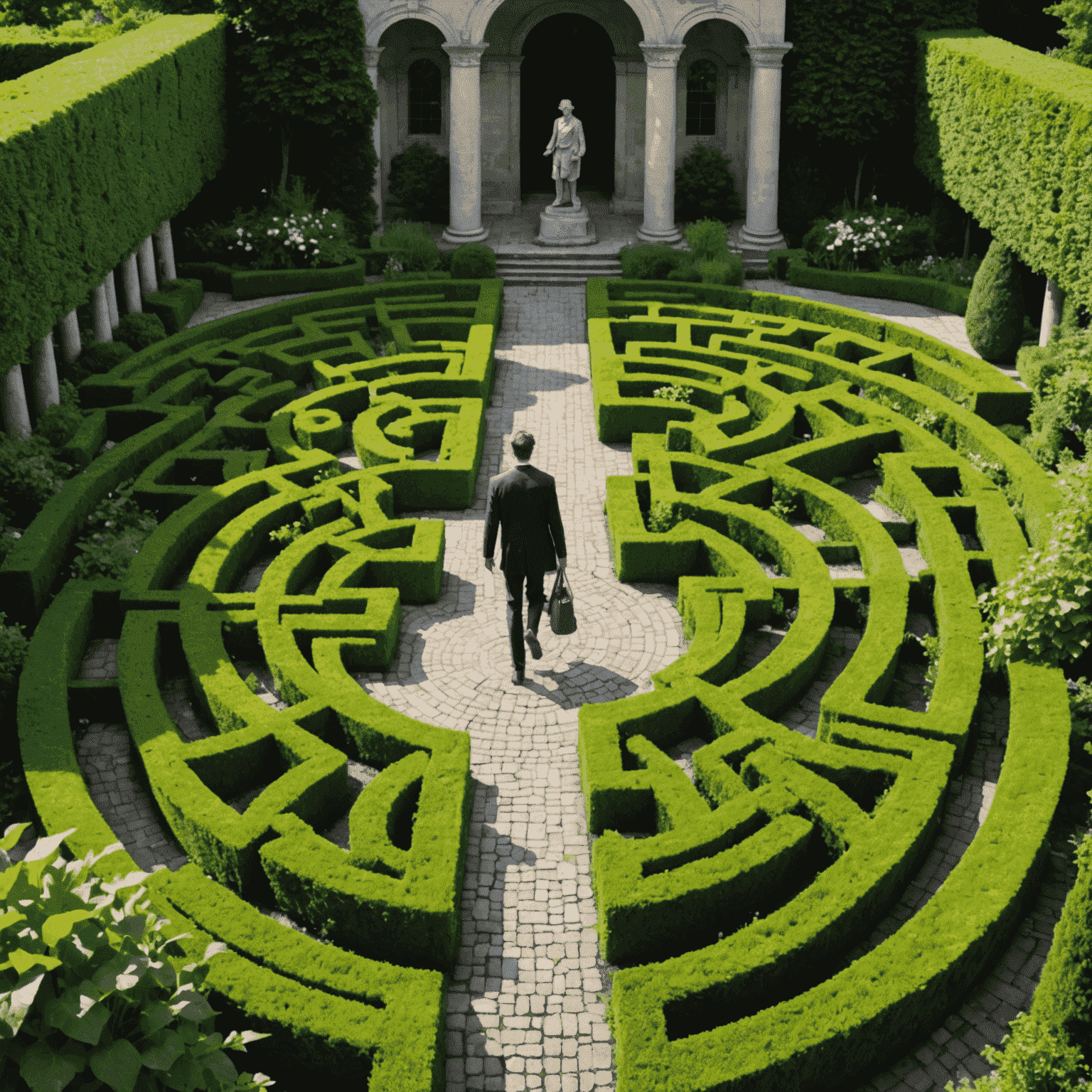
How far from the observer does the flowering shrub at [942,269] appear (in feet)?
94.8

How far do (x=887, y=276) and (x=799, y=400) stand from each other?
33.1ft

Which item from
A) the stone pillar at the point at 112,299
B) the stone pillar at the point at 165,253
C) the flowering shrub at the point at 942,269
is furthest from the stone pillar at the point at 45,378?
the flowering shrub at the point at 942,269

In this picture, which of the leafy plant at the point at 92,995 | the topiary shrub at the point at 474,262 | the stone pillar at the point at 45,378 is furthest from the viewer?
the topiary shrub at the point at 474,262

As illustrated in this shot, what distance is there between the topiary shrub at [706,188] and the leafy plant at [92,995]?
1231 inches

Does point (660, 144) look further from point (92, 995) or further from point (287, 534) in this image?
point (92, 995)

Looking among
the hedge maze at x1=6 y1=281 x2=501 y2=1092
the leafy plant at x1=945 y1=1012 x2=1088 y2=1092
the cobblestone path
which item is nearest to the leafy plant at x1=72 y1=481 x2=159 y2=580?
the hedge maze at x1=6 y1=281 x2=501 y2=1092

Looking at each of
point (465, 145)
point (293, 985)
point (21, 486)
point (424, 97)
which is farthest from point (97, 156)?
point (293, 985)

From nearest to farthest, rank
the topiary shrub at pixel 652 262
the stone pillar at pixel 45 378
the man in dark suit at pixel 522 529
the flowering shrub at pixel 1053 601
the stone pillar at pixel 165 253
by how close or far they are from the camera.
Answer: the flowering shrub at pixel 1053 601 < the man in dark suit at pixel 522 529 < the stone pillar at pixel 45 378 < the stone pillar at pixel 165 253 < the topiary shrub at pixel 652 262

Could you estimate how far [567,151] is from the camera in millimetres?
32125

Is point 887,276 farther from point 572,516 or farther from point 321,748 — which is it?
point 321,748

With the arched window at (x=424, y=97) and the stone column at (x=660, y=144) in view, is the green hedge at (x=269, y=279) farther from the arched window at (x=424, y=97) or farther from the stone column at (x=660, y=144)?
the arched window at (x=424, y=97)

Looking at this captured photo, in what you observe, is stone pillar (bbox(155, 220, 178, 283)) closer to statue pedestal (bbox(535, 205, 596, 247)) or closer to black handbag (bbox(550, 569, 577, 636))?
statue pedestal (bbox(535, 205, 596, 247))

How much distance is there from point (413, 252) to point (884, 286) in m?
11.6

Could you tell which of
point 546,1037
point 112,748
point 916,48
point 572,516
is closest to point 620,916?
point 546,1037
